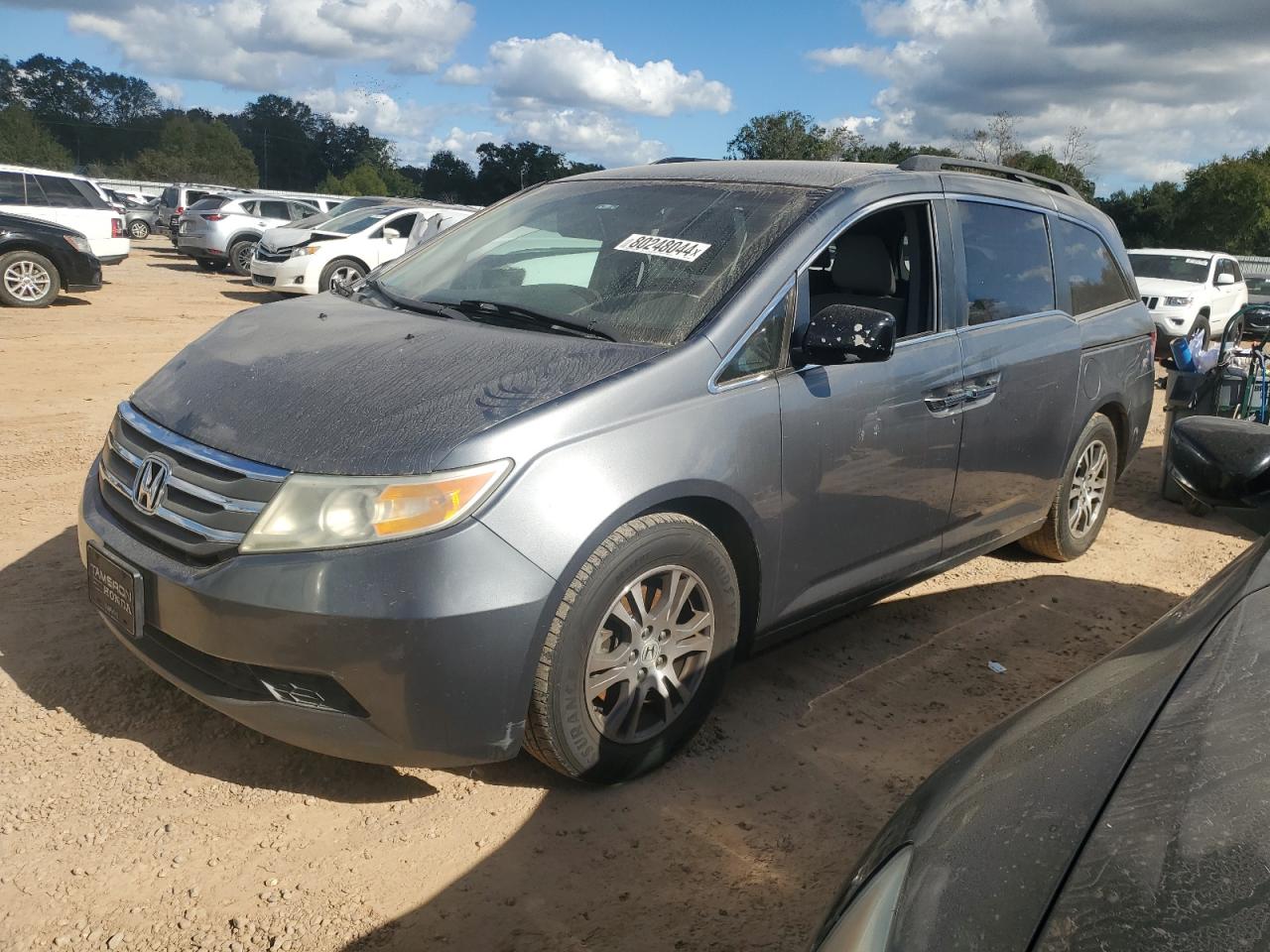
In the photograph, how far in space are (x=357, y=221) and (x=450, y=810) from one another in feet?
48.7

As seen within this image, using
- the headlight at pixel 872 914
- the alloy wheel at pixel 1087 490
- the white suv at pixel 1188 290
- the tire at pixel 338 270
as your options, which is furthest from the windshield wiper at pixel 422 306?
the white suv at pixel 1188 290

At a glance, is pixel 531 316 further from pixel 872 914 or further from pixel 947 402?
pixel 872 914

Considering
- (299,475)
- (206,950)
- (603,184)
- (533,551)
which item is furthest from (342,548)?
(603,184)

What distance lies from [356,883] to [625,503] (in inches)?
→ 45.9

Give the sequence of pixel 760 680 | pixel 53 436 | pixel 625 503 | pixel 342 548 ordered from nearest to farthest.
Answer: pixel 342 548, pixel 625 503, pixel 760 680, pixel 53 436

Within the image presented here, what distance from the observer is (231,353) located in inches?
131

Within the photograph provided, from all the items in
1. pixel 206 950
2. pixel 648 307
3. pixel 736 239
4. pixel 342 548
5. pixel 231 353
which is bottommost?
pixel 206 950

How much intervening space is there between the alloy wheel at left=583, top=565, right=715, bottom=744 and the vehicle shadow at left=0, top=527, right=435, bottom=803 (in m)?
0.60

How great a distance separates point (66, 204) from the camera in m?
16.4

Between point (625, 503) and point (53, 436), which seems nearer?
point (625, 503)

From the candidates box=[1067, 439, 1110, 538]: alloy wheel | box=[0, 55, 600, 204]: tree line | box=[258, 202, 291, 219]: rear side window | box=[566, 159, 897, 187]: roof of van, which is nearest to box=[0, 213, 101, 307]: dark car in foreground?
box=[258, 202, 291, 219]: rear side window

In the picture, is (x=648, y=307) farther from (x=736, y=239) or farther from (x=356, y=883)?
(x=356, y=883)

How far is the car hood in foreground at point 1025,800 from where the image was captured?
1319 millimetres

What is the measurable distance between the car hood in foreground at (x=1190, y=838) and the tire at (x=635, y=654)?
146cm
